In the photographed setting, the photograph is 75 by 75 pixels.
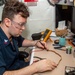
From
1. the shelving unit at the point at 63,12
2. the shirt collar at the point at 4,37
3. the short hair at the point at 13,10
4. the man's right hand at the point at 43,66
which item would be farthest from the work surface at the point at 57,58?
the shelving unit at the point at 63,12

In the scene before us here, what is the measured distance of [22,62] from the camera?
166 cm

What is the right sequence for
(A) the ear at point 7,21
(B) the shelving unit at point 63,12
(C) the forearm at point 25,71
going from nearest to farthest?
(C) the forearm at point 25,71
(A) the ear at point 7,21
(B) the shelving unit at point 63,12

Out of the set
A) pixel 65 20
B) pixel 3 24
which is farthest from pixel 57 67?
pixel 65 20

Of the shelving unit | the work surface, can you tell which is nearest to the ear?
the work surface

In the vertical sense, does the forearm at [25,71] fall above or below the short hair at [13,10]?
below

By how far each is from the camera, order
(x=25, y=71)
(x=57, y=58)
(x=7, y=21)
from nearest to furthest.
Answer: (x=25, y=71) < (x=7, y=21) < (x=57, y=58)

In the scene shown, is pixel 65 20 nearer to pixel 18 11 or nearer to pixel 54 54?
pixel 54 54

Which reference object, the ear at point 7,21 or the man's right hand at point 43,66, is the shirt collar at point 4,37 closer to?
the ear at point 7,21

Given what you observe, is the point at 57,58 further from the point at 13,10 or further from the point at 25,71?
the point at 13,10

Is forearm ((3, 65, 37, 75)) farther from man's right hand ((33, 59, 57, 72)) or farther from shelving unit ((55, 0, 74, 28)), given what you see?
shelving unit ((55, 0, 74, 28))

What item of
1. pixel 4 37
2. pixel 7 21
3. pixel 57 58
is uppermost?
pixel 7 21

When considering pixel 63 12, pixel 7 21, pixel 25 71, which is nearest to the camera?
pixel 25 71

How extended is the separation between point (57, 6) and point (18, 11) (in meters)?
1.02

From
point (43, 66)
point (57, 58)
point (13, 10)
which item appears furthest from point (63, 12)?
point (43, 66)
